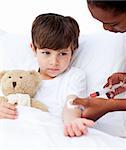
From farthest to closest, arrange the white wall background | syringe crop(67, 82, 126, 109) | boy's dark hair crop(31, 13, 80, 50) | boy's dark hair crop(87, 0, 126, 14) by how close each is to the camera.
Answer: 1. the white wall background
2. boy's dark hair crop(31, 13, 80, 50)
3. syringe crop(67, 82, 126, 109)
4. boy's dark hair crop(87, 0, 126, 14)

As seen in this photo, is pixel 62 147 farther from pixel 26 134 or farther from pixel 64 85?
pixel 64 85

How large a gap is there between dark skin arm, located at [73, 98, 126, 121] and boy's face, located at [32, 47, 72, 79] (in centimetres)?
23

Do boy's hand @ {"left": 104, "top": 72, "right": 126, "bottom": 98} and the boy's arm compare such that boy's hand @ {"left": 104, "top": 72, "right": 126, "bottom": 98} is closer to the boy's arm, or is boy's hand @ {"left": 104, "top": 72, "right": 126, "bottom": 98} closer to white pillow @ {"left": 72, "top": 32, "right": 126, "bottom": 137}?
white pillow @ {"left": 72, "top": 32, "right": 126, "bottom": 137}

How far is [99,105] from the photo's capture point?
1.41 m

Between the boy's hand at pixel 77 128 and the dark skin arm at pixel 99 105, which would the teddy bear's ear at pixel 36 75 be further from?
the boy's hand at pixel 77 128

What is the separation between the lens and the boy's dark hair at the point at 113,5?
1144 mm

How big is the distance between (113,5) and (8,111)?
51 cm

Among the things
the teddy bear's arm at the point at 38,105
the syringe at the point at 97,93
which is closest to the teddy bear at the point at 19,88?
the teddy bear's arm at the point at 38,105

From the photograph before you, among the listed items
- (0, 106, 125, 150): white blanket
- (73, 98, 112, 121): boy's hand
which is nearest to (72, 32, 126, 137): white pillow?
(73, 98, 112, 121): boy's hand

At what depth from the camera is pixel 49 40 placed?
1549mm

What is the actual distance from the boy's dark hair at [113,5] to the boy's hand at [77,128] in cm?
36

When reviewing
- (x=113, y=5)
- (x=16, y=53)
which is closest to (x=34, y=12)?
(x=16, y=53)

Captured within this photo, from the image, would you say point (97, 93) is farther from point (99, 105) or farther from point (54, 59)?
point (54, 59)

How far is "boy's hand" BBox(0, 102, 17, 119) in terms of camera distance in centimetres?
132
